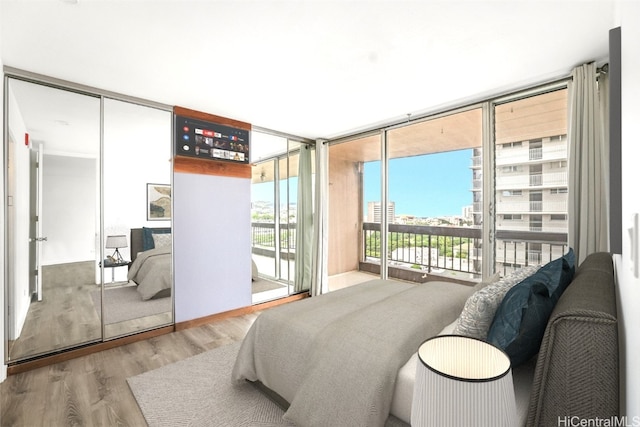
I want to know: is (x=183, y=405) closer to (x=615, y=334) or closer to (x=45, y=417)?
(x=45, y=417)

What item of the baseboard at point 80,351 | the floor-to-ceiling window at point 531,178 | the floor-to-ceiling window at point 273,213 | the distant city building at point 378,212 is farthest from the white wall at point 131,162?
the floor-to-ceiling window at point 531,178

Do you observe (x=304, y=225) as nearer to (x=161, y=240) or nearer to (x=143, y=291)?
(x=161, y=240)

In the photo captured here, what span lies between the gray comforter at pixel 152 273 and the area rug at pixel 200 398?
0.96 meters

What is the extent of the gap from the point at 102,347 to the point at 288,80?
122 inches

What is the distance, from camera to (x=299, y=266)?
4.75 metres

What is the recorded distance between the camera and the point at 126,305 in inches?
123

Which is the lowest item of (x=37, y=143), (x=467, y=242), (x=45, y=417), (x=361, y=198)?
(x=45, y=417)

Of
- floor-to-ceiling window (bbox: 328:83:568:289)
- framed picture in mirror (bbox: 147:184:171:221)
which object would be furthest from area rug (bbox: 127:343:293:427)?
floor-to-ceiling window (bbox: 328:83:568:289)

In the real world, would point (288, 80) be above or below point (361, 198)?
above

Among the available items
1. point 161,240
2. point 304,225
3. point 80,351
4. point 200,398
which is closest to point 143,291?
point 161,240

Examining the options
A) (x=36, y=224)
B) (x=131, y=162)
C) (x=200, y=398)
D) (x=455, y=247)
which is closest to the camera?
(x=200, y=398)

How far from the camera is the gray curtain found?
4.71m

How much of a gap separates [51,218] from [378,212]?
3917 millimetres

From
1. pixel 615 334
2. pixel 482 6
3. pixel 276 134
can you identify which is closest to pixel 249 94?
pixel 276 134
